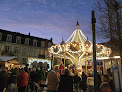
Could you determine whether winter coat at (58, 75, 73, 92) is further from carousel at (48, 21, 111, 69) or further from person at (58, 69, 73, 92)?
carousel at (48, 21, 111, 69)

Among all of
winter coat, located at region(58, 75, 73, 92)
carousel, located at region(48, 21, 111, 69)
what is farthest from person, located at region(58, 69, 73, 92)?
carousel, located at region(48, 21, 111, 69)

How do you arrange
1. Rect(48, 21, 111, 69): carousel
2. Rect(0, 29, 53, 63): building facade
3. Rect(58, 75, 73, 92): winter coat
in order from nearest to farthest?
Rect(58, 75, 73, 92): winter coat < Rect(48, 21, 111, 69): carousel < Rect(0, 29, 53, 63): building facade

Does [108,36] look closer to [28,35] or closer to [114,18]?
[114,18]

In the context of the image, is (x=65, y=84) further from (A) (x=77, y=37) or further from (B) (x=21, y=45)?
(B) (x=21, y=45)

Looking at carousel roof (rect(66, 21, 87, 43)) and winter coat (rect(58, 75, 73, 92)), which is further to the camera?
carousel roof (rect(66, 21, 87, 43))

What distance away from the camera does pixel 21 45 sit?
104 ft

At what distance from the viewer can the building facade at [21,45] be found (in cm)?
2839

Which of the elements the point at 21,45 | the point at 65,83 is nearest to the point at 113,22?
the point at 65,83

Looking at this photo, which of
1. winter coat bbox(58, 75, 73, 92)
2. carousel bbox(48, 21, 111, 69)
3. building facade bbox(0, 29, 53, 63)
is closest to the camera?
winter coat bbox(58, 75, 73, 92)

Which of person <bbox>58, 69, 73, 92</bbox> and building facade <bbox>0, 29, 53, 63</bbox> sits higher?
building facade <bbox>0, 29, 53, 63</bbox>

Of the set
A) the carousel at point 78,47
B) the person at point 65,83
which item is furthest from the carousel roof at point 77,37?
the person at point 65,83

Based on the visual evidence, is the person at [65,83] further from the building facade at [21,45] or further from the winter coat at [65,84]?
the building facade at [21,45]

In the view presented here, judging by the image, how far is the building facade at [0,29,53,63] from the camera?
2839 cm

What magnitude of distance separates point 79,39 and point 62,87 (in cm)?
1042
